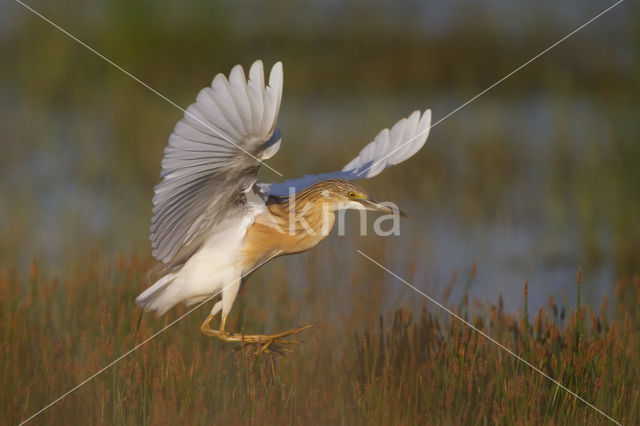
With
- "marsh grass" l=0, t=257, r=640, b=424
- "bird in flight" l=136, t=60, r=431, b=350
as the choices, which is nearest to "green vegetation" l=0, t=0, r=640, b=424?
"marsh grass" l=0, t=257, r=640, b=424

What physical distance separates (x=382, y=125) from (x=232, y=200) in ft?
17.7

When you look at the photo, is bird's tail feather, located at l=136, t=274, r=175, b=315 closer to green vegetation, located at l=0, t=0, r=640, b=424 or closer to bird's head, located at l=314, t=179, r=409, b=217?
green vegetation, located at l=0, t=0, r=640, b=424

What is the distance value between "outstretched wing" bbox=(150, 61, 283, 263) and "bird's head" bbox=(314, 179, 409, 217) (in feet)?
1.50

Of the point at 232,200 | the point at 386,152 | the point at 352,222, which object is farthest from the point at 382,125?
the point at 232,200

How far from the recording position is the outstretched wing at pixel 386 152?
484cm

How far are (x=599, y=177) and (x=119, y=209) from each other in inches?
164

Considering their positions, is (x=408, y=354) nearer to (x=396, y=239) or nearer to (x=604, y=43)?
(x=396, y=239)

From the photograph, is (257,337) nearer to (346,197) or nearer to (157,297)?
(157,297)

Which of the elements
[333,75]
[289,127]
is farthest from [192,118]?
[333,75]

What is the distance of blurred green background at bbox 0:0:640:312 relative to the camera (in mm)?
6977

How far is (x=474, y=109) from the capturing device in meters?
10.7

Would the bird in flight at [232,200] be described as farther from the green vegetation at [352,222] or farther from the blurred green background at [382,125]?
the blurred green background at [382,125]

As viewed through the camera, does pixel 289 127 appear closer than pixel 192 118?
No

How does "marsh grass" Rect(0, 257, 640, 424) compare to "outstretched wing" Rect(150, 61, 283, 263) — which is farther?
"marsh grass" Rect(0, 257, 640, 424)
